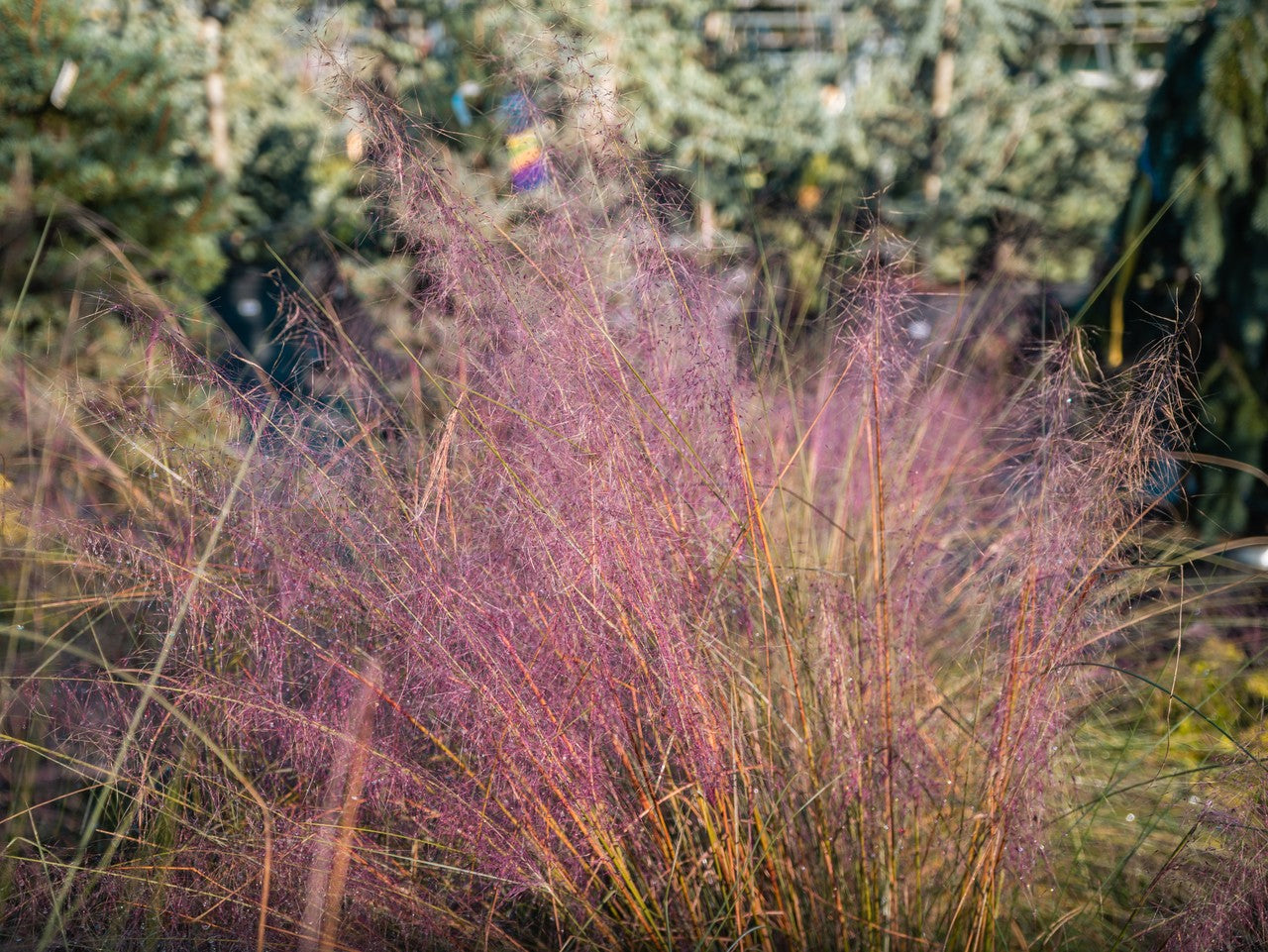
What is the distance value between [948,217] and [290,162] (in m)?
5.30

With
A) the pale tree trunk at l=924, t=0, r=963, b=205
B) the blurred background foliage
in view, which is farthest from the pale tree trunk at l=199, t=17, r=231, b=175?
the pale tree trunk at l=924, t=0, r=963, b=205

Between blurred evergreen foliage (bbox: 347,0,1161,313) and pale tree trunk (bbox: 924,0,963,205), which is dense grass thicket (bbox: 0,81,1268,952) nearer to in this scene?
blurred evergreen foliage (bbox: 347,0,1161,313)

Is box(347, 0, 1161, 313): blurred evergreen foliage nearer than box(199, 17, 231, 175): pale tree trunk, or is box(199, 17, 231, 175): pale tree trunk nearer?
box(347, 0, 1161, 313): blurred evergreen foliage

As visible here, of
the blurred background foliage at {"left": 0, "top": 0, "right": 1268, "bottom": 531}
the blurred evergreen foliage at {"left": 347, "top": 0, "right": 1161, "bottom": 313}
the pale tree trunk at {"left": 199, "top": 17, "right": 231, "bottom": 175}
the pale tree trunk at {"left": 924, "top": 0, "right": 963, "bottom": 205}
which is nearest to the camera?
the blurred background foliage at {"left": 0, "top": 0, "right": 1268, "bottom": 531}

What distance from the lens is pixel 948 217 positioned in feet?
23.4

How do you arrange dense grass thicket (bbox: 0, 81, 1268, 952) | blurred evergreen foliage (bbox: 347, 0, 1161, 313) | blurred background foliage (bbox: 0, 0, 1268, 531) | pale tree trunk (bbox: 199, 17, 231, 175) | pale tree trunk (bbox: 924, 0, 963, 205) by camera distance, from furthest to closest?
pale tree trunk (bbox: 199, 17, 231, 175) → pale tree trunk (bbox: 924, 0, 963, 205) → blurred evergreen foliage (bbox: 347, 0, 1161, 313) → blurred background foliage (bbox: 0, 0, 1268, 531) → dense grass thicket (bbox: 0, 81, 1268, 952)

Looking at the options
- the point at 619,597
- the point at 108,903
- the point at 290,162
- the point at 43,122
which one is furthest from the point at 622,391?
the point at 290,162

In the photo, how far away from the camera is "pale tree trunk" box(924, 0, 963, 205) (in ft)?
22.9

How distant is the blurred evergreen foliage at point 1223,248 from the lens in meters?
3.16

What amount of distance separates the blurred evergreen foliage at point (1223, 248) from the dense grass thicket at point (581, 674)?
1803 millimetres

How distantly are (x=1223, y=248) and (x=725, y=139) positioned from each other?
436 centimetres

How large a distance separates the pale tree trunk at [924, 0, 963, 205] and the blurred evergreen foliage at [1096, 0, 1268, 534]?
3.66 meters

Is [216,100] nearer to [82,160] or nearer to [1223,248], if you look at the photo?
[82,160]

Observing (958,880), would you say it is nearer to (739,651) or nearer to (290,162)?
(739,651)
